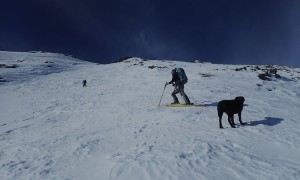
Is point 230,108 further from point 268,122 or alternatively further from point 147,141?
point 147,141

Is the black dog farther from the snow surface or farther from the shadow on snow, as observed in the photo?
the shadow on snow

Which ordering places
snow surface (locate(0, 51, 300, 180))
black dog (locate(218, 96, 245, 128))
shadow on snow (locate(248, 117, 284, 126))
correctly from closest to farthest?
snow surface (locate(0, 51, 300, 180))
black dog (locate(218, 96, 245, 128))
shadow on snow (locate(248, 117, 284, 126))

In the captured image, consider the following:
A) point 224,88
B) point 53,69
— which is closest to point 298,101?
point 224,88

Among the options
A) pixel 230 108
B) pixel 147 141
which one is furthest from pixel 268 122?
pixel 147 141

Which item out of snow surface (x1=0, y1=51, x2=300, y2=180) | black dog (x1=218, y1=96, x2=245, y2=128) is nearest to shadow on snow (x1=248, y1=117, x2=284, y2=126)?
snow surface (x1=0, y1=51, x2=300, y2=180)

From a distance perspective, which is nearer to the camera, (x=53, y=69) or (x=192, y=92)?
(x=192, y=92)

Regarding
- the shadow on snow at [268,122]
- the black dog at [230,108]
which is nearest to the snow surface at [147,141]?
the shadow on snow at [268,122]

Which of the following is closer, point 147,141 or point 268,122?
point 147,141

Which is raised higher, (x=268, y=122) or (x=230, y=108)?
(x=230, y=108)

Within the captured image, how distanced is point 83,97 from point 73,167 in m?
17.0

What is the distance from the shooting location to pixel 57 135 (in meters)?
13.2

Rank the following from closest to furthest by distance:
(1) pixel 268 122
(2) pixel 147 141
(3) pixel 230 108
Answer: (2) pixel 147 141 → (3) pixel 230 108 → (1) pixel 268 122

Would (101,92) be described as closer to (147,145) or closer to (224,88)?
(224,88)

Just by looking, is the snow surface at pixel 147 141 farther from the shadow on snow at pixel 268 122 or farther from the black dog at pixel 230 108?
the black dog at pixel 230 108
